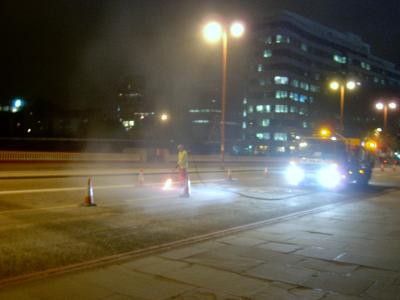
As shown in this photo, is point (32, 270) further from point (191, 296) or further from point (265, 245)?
point (265, 245)

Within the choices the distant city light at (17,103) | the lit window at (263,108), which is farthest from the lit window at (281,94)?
the distant city light at (17,103)

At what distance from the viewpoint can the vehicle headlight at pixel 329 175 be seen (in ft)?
73.9

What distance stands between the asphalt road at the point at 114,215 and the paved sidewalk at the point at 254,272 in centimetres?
86

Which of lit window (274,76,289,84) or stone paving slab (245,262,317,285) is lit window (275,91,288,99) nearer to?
lit window (274,76,289,84)

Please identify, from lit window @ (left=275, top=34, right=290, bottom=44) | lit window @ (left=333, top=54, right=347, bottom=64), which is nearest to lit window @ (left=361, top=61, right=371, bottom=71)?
lit window @ (left=333, top=54, right=347, bottom=64)

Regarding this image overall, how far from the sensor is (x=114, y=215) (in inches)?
485

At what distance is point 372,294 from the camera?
622cm

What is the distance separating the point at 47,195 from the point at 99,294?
1072cm

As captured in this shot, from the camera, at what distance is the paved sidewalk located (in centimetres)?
618

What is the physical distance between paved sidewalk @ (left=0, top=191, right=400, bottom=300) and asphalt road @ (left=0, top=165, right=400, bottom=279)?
86 centimetres

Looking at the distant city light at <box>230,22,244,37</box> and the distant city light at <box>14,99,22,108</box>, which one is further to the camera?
the distant city light at <box>14,99,22,108</box>

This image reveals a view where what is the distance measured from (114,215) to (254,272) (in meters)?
5.88

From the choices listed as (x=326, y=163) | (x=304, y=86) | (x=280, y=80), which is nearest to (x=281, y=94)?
(x=280, y=80)

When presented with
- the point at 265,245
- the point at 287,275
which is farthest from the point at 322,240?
the point at 287,275
